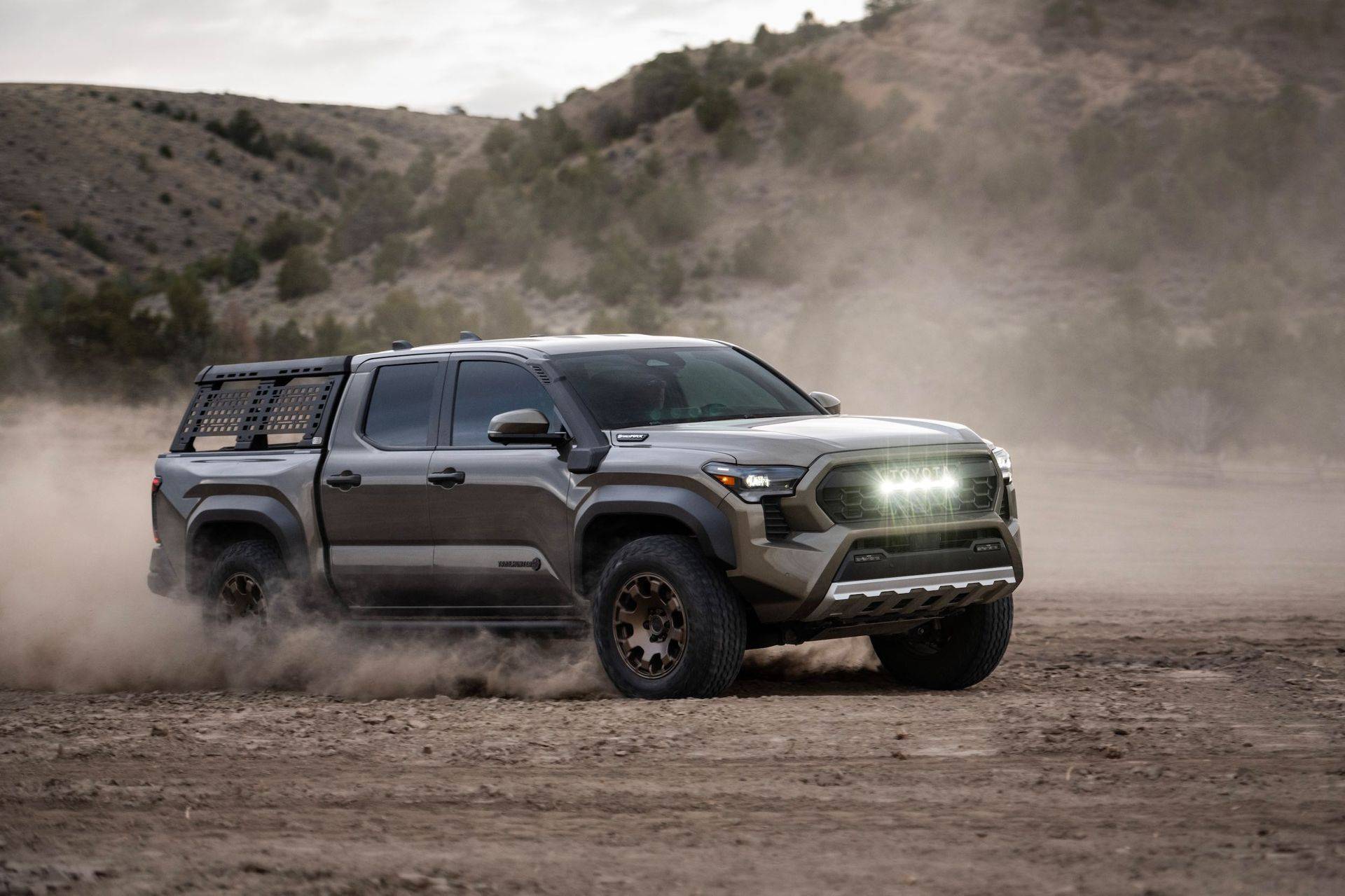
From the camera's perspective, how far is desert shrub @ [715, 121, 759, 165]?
205ft

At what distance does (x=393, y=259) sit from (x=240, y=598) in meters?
50.7

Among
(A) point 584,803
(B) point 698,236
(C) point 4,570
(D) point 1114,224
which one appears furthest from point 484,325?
A: (A) point 584,803

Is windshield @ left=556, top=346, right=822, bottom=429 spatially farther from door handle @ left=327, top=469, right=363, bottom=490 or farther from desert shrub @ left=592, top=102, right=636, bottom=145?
desert shrub @ left=592, top=102, right=636, bottom=145

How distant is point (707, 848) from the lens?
525 centimetres

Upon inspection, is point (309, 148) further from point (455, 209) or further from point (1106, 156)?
point (1106, 156)

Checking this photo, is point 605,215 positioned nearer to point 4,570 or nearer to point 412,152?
point 4,570

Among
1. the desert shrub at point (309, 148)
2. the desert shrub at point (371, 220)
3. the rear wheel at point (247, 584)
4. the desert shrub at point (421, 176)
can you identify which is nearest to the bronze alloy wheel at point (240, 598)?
the rear wheel at point (247, 584)

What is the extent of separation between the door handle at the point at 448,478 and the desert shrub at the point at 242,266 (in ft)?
185

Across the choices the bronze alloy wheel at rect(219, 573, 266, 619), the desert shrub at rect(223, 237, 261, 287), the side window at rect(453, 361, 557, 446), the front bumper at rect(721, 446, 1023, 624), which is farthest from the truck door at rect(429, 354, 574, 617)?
the desert shrub at rect(223, 237, 261, 287)

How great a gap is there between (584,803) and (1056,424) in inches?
1186

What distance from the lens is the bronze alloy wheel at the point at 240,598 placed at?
985cm

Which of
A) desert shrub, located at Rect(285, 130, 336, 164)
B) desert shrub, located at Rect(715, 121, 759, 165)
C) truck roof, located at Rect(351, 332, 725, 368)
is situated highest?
desert shrub, located at Rect(285, 130, 336, 164)

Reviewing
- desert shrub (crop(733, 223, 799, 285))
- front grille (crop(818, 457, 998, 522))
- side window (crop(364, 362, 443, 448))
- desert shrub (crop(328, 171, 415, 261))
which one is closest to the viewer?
front grille (crop(818, 457, 998, 522))

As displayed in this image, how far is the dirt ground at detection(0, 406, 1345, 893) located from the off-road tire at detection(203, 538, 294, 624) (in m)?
0.20
